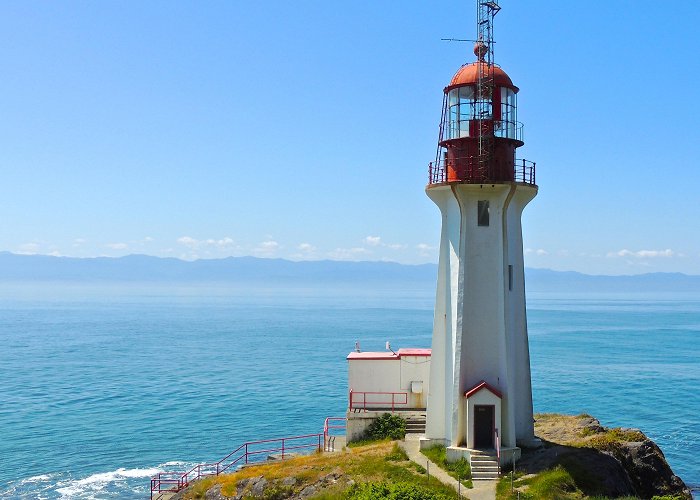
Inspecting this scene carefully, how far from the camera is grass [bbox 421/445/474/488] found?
2283cm

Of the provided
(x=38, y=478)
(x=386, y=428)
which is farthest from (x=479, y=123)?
(x=38, y=478)

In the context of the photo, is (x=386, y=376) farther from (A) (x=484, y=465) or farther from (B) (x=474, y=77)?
(B) (x=474, y=77)

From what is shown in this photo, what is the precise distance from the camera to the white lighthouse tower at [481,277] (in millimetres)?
24141

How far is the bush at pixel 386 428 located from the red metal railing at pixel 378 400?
1.33 metres

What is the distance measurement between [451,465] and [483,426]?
170cm

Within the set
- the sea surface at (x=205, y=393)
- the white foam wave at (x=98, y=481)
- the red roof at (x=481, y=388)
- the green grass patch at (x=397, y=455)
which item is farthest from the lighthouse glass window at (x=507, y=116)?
the white foam wave at (x=98, y=481)

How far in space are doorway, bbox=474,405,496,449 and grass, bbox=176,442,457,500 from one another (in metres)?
2.36

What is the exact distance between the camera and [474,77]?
24.7 m

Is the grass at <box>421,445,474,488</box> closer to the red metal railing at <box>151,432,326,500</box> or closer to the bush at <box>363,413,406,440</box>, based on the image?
the bush at <box>363,413,406,440</box>

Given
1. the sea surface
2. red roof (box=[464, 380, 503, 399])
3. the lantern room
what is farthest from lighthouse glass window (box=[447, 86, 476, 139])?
the sea surface

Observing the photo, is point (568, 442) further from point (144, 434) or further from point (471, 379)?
point (144, 434)

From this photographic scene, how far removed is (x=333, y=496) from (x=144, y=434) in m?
24.4

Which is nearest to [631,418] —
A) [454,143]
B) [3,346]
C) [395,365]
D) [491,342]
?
[395,365]

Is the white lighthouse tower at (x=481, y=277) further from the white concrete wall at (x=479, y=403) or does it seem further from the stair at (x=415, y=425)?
the stair at (x=415, y=425)
